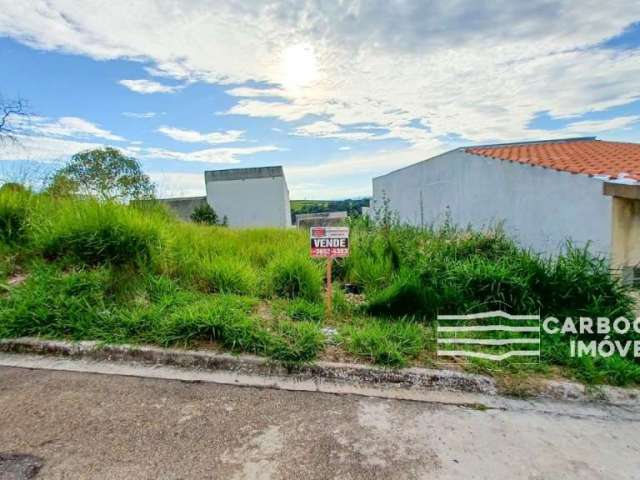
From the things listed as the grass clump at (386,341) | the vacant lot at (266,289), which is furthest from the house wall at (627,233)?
the grass clump at (386,341)

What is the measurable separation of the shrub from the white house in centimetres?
304

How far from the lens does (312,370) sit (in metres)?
2.59

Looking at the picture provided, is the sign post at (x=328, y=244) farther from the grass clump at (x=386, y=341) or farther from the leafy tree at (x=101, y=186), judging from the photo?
the leafy tree at (x=101, y=186)

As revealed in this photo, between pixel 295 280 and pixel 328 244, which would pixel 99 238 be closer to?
pixel 295 280

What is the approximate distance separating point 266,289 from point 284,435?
2.18m

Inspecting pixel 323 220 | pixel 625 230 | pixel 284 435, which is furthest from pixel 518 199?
pixel 323 220

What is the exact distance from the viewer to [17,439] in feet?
6.10

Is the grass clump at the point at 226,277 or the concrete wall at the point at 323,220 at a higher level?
the concrete wall at the point at 323,220

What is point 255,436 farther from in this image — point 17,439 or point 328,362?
point 17,439

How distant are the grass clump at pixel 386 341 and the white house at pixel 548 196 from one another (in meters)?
3.52

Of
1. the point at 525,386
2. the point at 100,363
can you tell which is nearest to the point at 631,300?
the point at 525,386

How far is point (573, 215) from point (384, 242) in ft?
10.9

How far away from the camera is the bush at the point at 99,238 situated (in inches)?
160

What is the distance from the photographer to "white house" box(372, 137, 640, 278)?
486 cm
